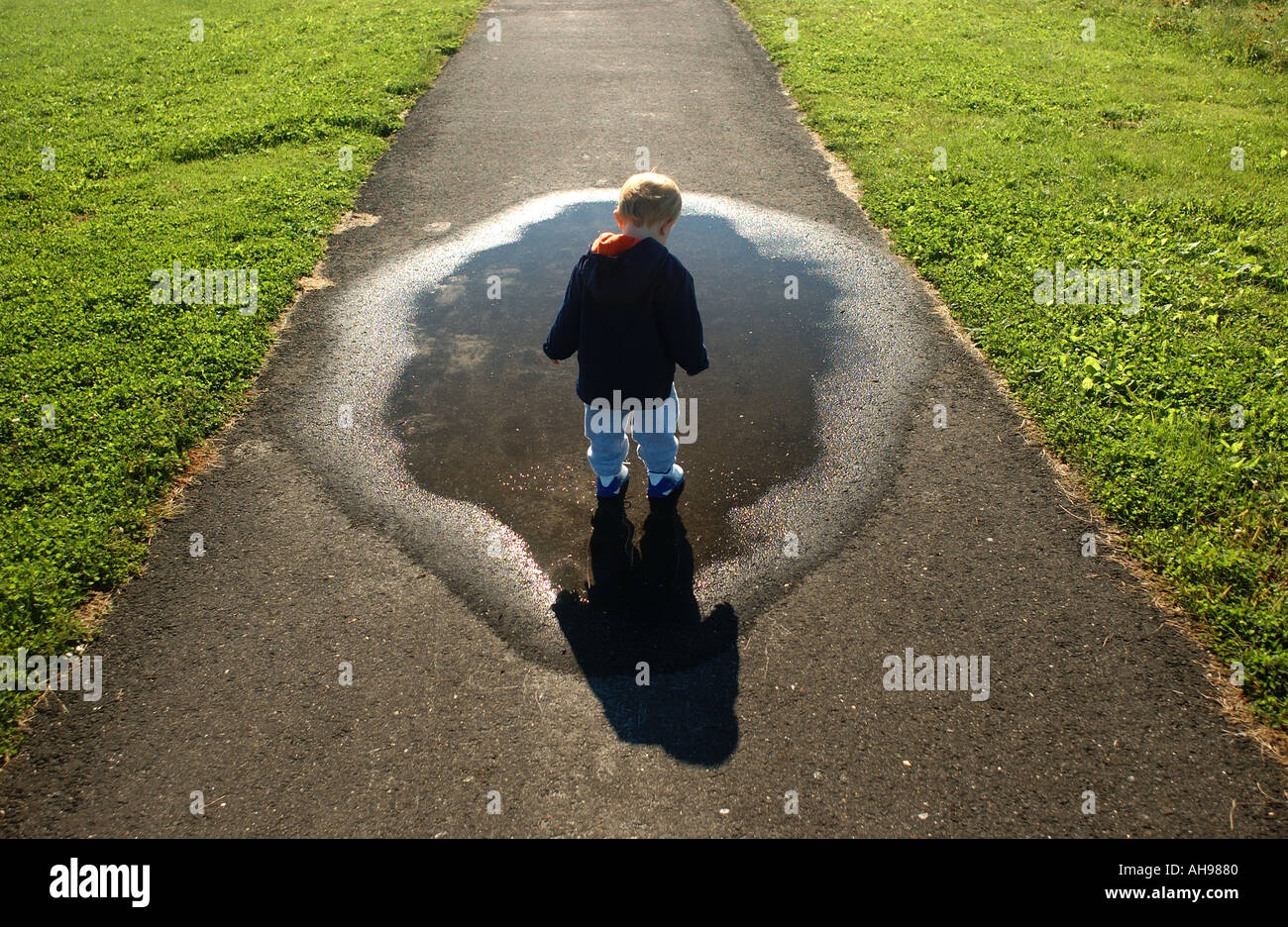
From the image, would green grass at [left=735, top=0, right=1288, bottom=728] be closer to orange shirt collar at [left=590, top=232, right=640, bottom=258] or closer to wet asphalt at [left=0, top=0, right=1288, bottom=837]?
wet asphalt at [left=0, top=0, right=1288, bottom=837]

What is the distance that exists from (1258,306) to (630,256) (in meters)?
6.15

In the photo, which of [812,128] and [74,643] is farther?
[812,128]

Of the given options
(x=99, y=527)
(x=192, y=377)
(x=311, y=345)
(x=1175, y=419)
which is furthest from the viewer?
(x=311, y=345)

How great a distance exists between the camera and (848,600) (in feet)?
15.1

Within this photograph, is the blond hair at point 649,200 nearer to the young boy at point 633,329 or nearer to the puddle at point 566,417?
the young boy at point 633,329

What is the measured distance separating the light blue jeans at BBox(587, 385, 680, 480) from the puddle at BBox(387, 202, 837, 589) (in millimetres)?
312

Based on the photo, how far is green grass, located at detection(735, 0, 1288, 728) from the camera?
16.5 ft

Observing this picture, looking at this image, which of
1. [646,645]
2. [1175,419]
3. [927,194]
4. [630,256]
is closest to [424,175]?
[927,194]

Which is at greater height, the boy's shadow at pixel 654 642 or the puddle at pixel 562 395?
the puddle at pixel 562 395

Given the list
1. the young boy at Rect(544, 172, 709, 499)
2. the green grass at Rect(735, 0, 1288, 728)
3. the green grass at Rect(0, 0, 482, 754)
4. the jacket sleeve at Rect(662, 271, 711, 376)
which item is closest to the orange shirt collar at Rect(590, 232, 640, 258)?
the young boy at Rect(544, 172, 709, 499)

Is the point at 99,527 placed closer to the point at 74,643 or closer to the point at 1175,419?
the point at 74,643

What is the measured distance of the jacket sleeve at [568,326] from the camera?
14.6ft

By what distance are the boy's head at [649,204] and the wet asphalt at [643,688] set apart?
1.85 metres

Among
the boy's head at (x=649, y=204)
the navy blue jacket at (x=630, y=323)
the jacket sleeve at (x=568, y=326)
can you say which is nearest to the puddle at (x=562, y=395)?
the navy blue jacket at (x=630, y=323)
